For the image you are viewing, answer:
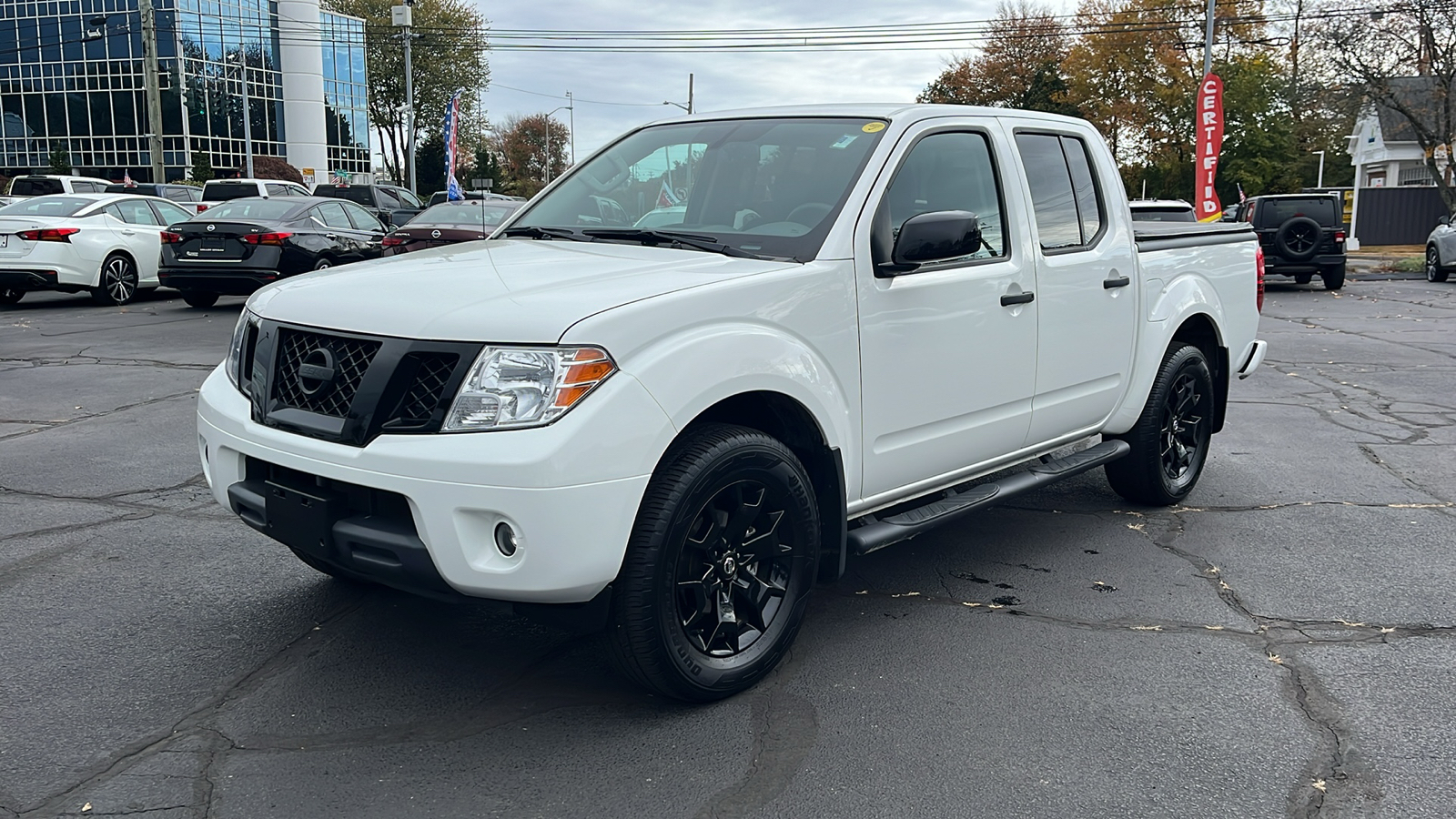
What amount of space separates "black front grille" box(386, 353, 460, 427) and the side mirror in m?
1.55

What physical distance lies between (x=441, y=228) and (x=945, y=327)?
11460mm

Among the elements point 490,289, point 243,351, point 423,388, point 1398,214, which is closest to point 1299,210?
point 490,289

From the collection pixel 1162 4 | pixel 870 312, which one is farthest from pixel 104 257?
pixel 1162 4

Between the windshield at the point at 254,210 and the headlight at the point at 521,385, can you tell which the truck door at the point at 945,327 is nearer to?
the headlight at the point at 521,385

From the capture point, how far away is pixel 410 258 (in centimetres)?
405

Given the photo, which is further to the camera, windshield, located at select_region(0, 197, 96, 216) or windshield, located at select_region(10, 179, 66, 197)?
windshield, located at select_region(10, 179, 66, 197)

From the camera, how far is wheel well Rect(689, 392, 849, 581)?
3.62 m

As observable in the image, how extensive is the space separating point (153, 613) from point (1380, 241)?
43174 mm

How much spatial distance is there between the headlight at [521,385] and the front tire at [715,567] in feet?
1.25

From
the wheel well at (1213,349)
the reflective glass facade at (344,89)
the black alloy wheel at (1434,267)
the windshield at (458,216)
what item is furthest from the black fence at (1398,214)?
the reflective glass facade at (344,89)

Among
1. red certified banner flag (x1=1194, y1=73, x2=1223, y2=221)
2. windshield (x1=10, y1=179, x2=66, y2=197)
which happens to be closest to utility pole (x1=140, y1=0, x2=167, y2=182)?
windshield (x1=10, y1=179, x2=66, y2=197)

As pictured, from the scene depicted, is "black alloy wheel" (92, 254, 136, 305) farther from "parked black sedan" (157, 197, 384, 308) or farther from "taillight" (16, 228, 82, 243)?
"parked black sedan" (157, 197, 384, 308)

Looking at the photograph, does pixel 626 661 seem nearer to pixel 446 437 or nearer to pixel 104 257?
pixel 446 437

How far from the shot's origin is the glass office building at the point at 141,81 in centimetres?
5788
